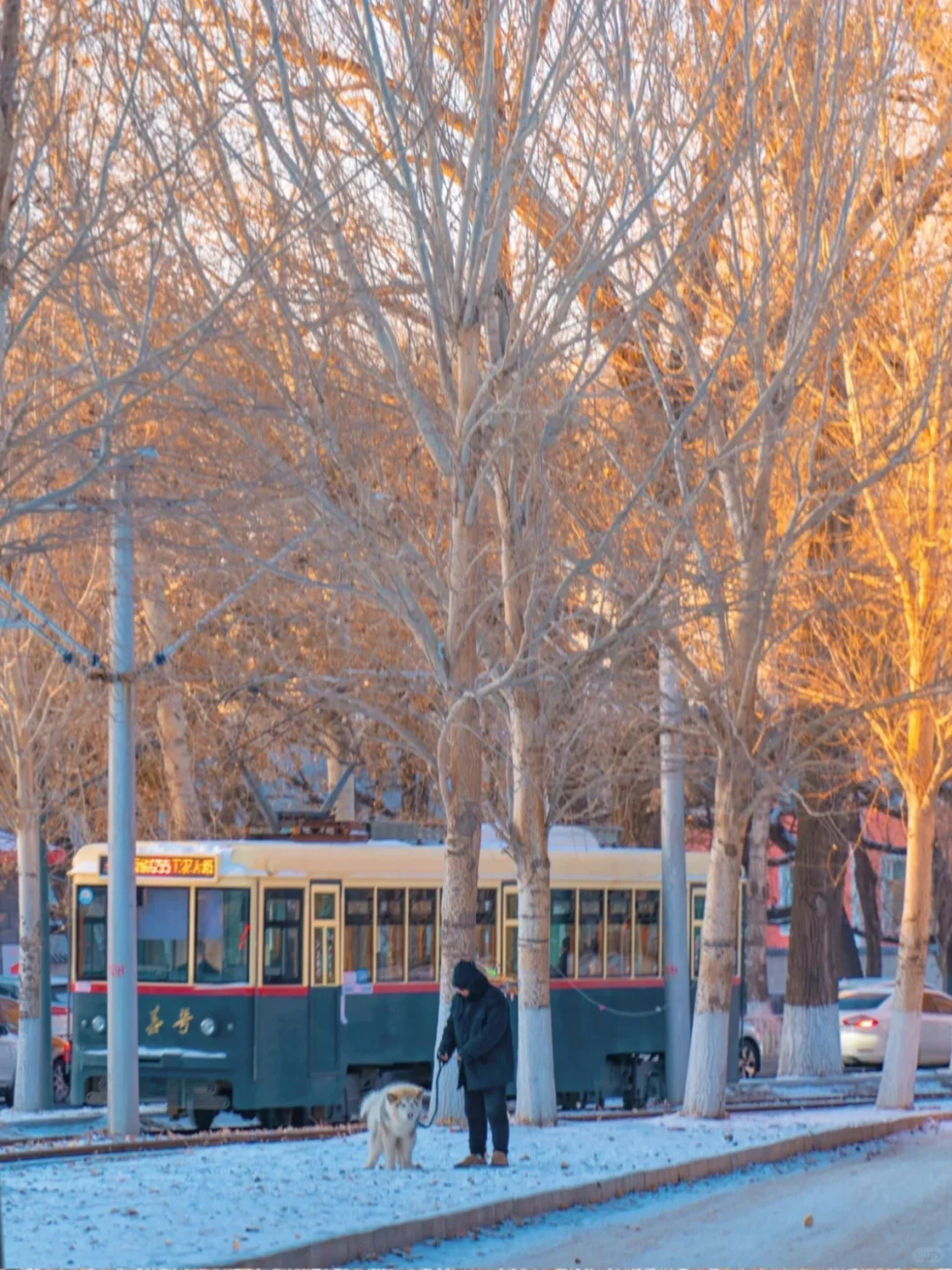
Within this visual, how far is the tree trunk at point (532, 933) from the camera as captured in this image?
17.2 meters

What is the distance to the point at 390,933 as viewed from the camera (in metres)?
22.0

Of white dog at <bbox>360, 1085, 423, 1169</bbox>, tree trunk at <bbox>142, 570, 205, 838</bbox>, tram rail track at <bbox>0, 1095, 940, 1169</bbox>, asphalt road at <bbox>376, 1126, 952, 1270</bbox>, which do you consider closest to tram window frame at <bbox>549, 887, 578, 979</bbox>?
tram rail track at <bbox>0, 1095, 940, 1169</bbox>

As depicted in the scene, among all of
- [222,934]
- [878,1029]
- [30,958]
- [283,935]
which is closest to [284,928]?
[283,935]

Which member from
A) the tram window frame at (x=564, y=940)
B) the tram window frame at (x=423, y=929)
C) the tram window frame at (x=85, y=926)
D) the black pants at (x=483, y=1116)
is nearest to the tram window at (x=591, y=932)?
the tram window frame at (x=564, y=940)

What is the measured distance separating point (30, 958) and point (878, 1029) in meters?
16.1

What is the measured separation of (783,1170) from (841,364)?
9.03m

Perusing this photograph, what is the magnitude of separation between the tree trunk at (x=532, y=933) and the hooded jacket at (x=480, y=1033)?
3.18 metres

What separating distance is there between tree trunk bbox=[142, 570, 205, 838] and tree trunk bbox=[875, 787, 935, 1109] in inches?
372

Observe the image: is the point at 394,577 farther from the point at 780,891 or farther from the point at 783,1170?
the point at 780,891

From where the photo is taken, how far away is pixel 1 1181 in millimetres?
12453

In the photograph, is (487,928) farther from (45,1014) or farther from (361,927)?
(45,1014)

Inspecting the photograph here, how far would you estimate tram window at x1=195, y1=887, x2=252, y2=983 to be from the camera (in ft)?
69.3

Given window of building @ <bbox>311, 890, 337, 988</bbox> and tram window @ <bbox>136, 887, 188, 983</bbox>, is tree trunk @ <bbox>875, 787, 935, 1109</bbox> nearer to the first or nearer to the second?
window of building @ <bbox>311, 890, 337, 988</bbox>

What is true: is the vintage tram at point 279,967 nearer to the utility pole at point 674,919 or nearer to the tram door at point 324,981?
the tram door at point 324,981
